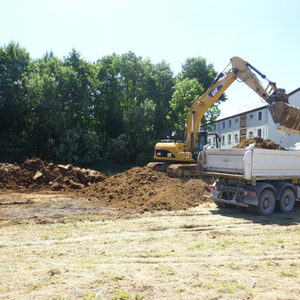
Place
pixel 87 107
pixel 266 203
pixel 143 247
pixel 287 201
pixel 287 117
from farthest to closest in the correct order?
pixel 87 107 → pixel 287 117 → pixel 287 201 → pixel 266 203 → pixel 143 247

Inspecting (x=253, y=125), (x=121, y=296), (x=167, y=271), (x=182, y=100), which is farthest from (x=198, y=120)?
(x=253, y=125)

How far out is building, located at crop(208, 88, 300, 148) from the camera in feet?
132

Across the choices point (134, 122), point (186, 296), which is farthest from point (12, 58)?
point (186, 296)

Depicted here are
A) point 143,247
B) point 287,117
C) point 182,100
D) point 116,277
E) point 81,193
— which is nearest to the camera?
point 116,277

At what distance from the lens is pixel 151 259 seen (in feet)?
19.3

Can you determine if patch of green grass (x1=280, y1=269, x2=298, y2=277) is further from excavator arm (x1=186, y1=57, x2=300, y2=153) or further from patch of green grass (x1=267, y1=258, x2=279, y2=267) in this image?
excavator arm (x1=186, y1=57, x2=300, y2=153)

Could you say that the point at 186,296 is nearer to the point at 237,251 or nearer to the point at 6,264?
the point at 237,251

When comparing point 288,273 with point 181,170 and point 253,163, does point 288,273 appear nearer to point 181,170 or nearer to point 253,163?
point 253,163

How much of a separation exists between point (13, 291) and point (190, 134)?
1298 centimetres

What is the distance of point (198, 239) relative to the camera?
7379 millimetres

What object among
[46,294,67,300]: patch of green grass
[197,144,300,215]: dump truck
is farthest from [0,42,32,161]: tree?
[46,294,67,300]: patch of green grass

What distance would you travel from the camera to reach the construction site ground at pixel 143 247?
453cm

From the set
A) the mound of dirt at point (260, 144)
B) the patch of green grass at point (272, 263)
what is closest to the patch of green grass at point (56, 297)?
the patch of green grass at point (272, 263)

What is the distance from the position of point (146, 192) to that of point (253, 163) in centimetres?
449
